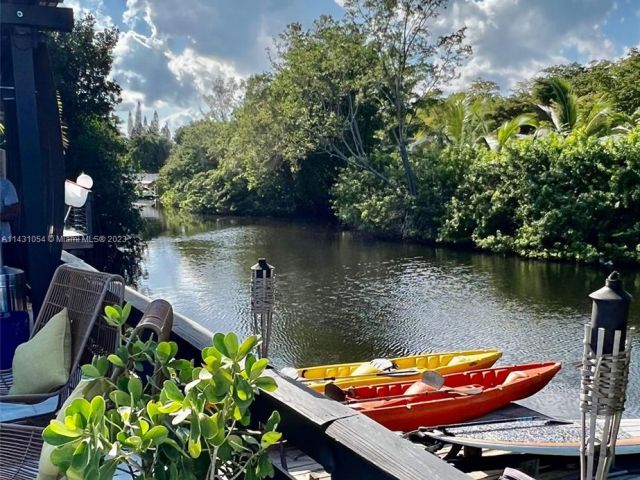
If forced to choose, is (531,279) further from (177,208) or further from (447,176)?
(177,208)

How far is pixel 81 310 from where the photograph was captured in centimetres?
247

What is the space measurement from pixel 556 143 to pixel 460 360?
11071mm

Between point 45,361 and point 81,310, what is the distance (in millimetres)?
222

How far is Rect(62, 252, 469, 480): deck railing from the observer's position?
1.17 metres

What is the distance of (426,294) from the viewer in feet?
38.6

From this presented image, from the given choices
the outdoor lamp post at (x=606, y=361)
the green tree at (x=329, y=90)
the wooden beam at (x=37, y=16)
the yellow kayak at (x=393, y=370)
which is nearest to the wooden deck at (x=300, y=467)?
the yellow kayak at (x=393, y=370)

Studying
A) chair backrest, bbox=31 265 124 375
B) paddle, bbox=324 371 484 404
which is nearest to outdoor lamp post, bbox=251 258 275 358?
chair backrest, bbox=31 265 124 375

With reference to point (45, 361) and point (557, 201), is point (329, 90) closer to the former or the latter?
point (557, 201)

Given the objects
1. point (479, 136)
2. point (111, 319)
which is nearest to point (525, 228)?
point (479, 136)

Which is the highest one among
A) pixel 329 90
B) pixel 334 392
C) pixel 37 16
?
pixel 329 90

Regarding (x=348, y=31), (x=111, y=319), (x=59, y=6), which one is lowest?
(x=111, y=319)

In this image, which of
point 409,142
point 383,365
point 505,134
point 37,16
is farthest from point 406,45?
point 37,16

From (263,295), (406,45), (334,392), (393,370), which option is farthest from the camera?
(406,45)

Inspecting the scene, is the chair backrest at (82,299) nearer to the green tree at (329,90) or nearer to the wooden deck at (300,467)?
the wooden deck at (300,467)
